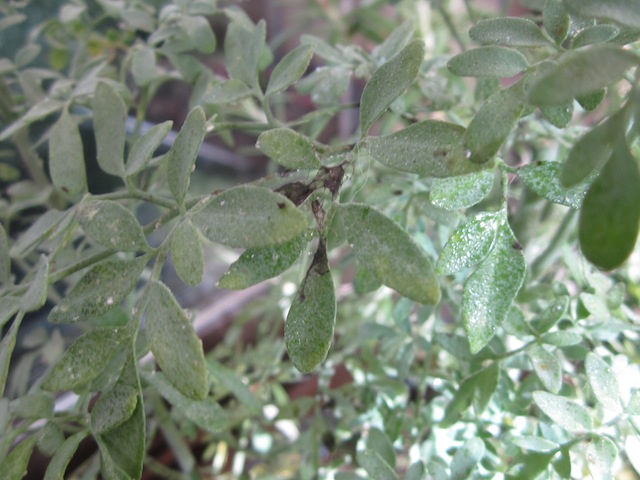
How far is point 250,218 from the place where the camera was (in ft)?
0.83

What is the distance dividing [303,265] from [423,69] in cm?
22

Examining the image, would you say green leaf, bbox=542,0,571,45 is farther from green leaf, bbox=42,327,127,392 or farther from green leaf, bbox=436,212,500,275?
green leaf, bbox=42,327,127,392

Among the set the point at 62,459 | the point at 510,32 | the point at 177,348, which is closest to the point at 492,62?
the point at 510,32

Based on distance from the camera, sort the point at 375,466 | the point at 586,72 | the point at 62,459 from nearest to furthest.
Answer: the point at 586,72, the point at 62,459, the point at 375,466

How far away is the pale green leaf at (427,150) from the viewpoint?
0.83 feet

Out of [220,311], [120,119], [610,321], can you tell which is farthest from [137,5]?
[220,311]

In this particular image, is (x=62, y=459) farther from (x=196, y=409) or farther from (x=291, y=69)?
(x=291, y=69)

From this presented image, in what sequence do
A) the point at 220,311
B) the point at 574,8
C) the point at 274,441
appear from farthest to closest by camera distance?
the point at 220,311
the point at 274,441
the point at 574,8

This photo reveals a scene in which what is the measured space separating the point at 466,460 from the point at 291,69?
32 centimetres

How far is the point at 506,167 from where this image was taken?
0.31 metres

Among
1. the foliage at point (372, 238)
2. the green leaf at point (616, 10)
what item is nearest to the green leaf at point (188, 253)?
the foliage at point (372, 238)

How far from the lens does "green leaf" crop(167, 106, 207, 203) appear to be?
289mm

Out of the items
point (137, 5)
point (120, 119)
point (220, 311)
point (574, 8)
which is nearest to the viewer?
point (574, 8)

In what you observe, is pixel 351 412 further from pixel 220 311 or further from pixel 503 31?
pixel 220 311
